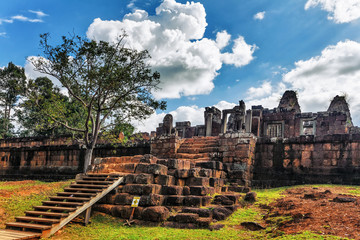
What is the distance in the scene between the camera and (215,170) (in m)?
11.8

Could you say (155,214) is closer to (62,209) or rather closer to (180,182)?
(180,182)

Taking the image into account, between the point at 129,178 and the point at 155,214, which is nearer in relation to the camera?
the point at 155,214

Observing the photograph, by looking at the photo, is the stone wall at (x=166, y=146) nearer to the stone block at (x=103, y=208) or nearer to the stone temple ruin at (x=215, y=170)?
the stone temple ruin at (x=215, y=170)

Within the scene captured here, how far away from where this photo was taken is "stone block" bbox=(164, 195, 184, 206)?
28.5 feet

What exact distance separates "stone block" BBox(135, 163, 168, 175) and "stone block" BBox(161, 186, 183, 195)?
561 mm

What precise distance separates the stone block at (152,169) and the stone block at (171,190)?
0.56m

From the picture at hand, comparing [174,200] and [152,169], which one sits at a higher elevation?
[152,169]

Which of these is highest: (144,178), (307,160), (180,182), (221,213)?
(307,160)

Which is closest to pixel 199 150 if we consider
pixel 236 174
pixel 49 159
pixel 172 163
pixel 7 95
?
pixel 236 174

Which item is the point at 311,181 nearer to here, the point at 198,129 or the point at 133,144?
the point at 133,144

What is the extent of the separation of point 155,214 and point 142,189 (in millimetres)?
1217

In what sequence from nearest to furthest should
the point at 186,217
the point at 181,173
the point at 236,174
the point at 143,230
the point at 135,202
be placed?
1. the point at 143,230
2. the point at 186,217
3. the point at 135,202
4. the point at 181,173
5. the point at 236,174

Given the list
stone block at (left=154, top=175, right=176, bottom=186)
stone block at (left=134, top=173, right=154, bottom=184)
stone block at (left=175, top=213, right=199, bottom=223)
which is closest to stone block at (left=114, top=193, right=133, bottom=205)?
stone block at (left=134, top=173, right=154, bottom=184)

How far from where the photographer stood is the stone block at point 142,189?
8750 mm
